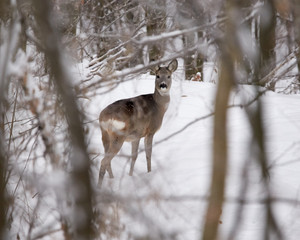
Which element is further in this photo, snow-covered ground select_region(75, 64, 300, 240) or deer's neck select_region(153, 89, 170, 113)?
deer's neck select_region(153, 89, 170, 113)

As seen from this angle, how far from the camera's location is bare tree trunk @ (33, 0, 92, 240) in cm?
137

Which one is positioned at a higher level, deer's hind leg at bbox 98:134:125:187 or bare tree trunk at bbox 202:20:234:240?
bare tree trunk at bbox 202:20:234:240

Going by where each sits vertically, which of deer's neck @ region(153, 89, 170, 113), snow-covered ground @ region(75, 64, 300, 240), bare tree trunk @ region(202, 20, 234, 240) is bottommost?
snow-covered ground @ region(75, 64, 300, 240)

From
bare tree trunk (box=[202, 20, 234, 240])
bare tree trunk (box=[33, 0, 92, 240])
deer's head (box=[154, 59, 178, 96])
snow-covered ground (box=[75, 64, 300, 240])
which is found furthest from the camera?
deer's head (box=[154, 59, 178, 96])

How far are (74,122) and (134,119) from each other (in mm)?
5753

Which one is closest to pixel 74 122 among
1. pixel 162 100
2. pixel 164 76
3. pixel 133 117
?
pixel 133 117

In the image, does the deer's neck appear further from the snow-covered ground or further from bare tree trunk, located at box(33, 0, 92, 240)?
bare tree trunk, located at box(33, 0, 92, 240)

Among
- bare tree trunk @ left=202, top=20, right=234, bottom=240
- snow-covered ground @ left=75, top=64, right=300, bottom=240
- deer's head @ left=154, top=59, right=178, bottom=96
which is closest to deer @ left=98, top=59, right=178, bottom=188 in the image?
deer's head @ left=154, top=59, right=178, bottom=96

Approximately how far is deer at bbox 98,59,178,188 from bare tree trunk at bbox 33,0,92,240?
477 centimetres

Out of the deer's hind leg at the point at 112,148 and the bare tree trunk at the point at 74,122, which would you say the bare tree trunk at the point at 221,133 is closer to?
the bare tree trunk at the point at 74,122

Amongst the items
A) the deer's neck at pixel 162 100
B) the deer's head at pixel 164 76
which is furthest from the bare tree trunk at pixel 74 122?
the deer's neck at pixel 162 100

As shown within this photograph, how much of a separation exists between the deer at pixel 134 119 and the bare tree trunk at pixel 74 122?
477 cm

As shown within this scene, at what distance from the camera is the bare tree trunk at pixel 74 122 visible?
1370 mm

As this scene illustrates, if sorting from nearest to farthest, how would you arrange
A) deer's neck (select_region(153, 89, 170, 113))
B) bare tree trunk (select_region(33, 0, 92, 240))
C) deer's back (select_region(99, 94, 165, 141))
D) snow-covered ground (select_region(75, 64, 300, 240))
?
bare tree trunk (select_region(33, 0, 92, 240))
snow-covered ground (select_region(75, 64, 300, 240))
deer's back (select_region(99, 94, 165, 141))
deer's neck (select_region(153, 89, 170, 113))
